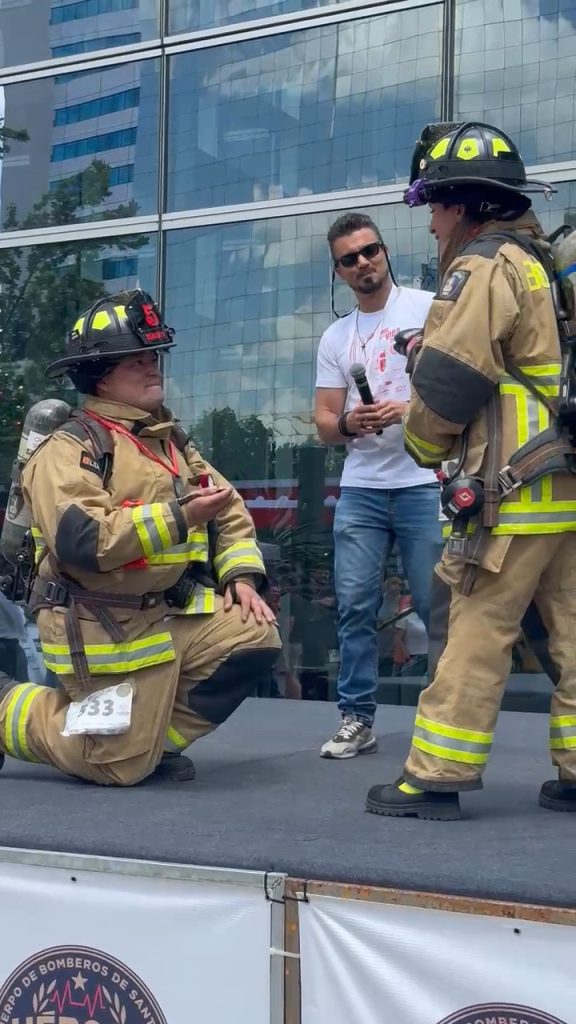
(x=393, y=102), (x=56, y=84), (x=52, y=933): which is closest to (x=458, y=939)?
(x=52, y=933)

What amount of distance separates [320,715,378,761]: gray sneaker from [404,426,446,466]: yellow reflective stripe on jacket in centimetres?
134

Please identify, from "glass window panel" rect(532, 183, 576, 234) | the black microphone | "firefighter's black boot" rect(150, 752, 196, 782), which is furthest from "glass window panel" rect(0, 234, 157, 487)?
"firefighter's black boot" rect(150, 752, 196, 782)

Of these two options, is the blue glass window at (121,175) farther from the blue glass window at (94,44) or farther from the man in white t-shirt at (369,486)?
the man in white t-shirt at (369,486)

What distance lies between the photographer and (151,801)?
11.3ft

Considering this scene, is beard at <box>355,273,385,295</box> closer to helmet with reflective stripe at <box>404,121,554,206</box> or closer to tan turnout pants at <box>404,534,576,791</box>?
A: helmet with reflective stripe at <box>404,121,554,206</box>

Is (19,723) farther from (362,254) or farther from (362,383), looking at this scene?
(362,254)

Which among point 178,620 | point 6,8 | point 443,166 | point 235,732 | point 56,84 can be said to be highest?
point 6,8

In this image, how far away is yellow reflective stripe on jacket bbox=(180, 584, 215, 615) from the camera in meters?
3.82

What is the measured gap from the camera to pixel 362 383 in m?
4.16

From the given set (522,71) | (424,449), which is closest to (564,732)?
(424,449)

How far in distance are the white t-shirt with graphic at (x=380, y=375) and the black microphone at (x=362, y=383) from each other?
98 millimetres

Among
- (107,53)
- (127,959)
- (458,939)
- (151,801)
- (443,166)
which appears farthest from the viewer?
(107,53)

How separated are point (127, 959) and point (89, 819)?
24.9 inches

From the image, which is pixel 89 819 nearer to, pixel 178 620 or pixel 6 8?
pixel 178 620
